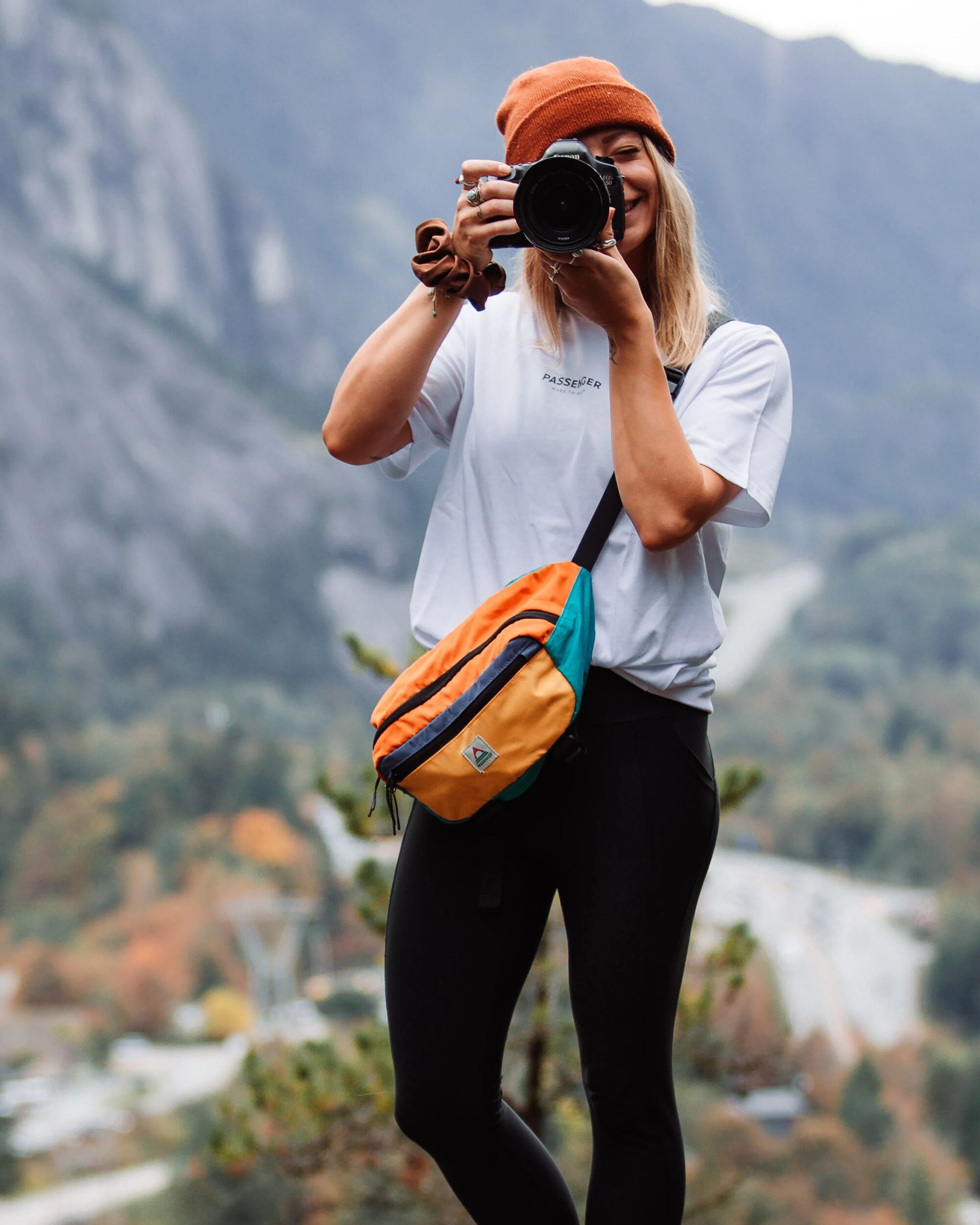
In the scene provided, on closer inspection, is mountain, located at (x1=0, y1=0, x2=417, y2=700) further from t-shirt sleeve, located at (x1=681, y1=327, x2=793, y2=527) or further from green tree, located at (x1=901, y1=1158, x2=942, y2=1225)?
t-shirt sleeve, located at (x1=681, y1=327, x2=793, y2=527)

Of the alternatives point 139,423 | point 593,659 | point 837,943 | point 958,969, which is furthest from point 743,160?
point 593,659

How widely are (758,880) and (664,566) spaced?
2146 inches

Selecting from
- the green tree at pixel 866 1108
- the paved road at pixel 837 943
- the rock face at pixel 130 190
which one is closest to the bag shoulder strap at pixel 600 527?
the green tree at pixel 866 1108

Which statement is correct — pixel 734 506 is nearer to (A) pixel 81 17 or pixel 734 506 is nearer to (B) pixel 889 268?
(A) pixel 81 17

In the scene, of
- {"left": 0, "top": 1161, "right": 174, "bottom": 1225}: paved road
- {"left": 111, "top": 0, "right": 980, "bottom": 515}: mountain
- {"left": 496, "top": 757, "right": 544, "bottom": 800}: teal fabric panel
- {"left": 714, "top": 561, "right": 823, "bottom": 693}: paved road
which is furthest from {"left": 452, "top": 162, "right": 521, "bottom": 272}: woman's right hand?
{"left": 111, "top": 0, "right": 980, "bottom": 515}: mountain

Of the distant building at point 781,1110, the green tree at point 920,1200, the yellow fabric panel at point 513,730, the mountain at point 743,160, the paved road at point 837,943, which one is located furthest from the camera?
the mountain at point 743,160

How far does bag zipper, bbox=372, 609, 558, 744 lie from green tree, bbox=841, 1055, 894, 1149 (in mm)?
28706

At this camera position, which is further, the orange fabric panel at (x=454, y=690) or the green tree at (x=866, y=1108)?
the green tree at (x=866, y=1108)

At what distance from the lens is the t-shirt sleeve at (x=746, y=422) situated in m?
1.21

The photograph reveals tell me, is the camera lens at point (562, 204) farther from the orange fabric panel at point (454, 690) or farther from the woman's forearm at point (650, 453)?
the orange fabric panel at point (454, 690)

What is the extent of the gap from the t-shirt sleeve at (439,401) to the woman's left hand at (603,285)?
0.18 meters

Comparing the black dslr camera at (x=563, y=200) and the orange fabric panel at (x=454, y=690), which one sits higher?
the black dslr camera at (x=563, y=200)

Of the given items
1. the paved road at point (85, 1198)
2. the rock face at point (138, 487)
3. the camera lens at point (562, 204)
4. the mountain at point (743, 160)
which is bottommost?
the camera lens at point (562, 204)

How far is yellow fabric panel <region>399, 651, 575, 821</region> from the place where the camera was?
114cm
